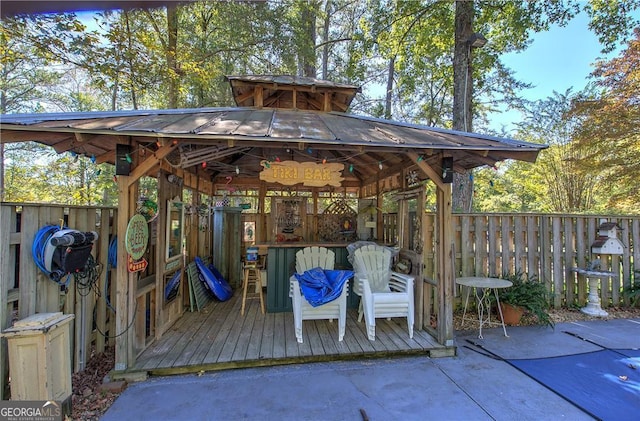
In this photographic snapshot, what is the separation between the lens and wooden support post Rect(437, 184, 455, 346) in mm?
3115

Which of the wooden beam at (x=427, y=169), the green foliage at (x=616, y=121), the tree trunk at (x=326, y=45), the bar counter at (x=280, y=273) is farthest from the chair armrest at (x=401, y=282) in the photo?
the tree trunk at (x=326, y=45)

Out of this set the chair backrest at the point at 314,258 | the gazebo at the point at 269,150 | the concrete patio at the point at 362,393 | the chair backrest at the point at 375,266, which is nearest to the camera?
the concrete patio at the point at 362,393

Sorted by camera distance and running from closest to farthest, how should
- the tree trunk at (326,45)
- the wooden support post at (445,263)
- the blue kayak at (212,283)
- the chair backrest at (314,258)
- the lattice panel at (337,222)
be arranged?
the wooden support post at (445,263), the chair backrest at (314,258), the blue kayak at (212,283), the lattice panel at (337,222), the tree trunk at (326,45)

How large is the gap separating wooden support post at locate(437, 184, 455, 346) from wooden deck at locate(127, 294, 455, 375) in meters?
0.26

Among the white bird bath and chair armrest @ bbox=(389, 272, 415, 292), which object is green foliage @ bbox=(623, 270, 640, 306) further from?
chair armrest @ bbox=(389, 272, 415, 292)

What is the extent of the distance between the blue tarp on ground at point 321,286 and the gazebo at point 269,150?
1066 millimetres

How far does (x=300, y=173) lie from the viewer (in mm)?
3504

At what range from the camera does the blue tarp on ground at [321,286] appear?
312cm

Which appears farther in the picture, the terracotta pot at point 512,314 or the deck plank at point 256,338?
the terracotta pot at point 512,314

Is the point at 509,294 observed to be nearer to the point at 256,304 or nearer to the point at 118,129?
the point at 256,304

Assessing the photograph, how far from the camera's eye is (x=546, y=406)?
2.20m

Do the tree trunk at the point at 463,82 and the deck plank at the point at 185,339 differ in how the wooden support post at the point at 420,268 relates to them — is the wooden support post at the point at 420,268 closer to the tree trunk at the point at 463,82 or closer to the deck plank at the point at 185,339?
the tree trunk at the point at 463,82

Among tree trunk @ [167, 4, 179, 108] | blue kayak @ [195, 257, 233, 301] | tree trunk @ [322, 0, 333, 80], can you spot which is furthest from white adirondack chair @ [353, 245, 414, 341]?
tree trunk @ [322, 0, 333, 80]
